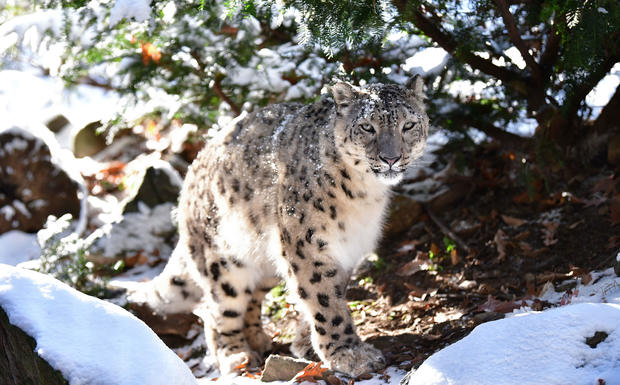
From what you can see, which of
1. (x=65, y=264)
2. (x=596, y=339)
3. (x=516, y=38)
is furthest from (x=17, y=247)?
(x=596, y=339)

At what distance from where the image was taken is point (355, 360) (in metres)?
4.52

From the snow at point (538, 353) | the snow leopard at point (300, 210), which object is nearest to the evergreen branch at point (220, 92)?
the snow leopard at point (300, 210)

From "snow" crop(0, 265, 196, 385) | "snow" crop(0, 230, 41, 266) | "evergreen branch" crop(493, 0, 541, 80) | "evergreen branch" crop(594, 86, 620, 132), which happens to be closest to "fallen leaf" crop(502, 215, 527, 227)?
"evergreen branch" crop(594, 86, 620, 132)

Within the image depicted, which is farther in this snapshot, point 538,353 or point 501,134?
point 501,134

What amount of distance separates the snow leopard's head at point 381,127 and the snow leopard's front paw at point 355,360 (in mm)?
1194

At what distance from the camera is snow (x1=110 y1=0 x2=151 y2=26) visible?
4082 mm

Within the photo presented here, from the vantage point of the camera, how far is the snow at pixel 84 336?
3107mm

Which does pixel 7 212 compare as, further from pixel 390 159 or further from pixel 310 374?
pixel 390 159

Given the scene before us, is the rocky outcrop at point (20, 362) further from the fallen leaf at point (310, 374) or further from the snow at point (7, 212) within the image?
the snow at point (7, 212)

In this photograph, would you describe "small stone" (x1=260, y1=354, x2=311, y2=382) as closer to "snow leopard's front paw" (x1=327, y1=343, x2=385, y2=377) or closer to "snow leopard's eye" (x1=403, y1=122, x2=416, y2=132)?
"snow leopard's front paw" (x1=327, y1=343, x2=385, y2=377)

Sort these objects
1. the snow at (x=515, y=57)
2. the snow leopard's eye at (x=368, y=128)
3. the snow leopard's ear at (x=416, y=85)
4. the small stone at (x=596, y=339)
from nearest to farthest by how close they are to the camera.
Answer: the small stone at (x=596, y=339)
the snow leopard's eye at (x=368, y=128)
the snow leopard's ear at (x=416, y=85)
the snow at (x=515, y=57)

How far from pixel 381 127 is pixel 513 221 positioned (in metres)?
2.31

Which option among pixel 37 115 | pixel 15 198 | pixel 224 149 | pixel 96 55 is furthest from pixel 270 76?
pixel 37 115

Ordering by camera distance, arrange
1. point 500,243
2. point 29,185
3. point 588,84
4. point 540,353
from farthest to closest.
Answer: point 29,185 → point 500,243 → point 588,84 → point 540,353
